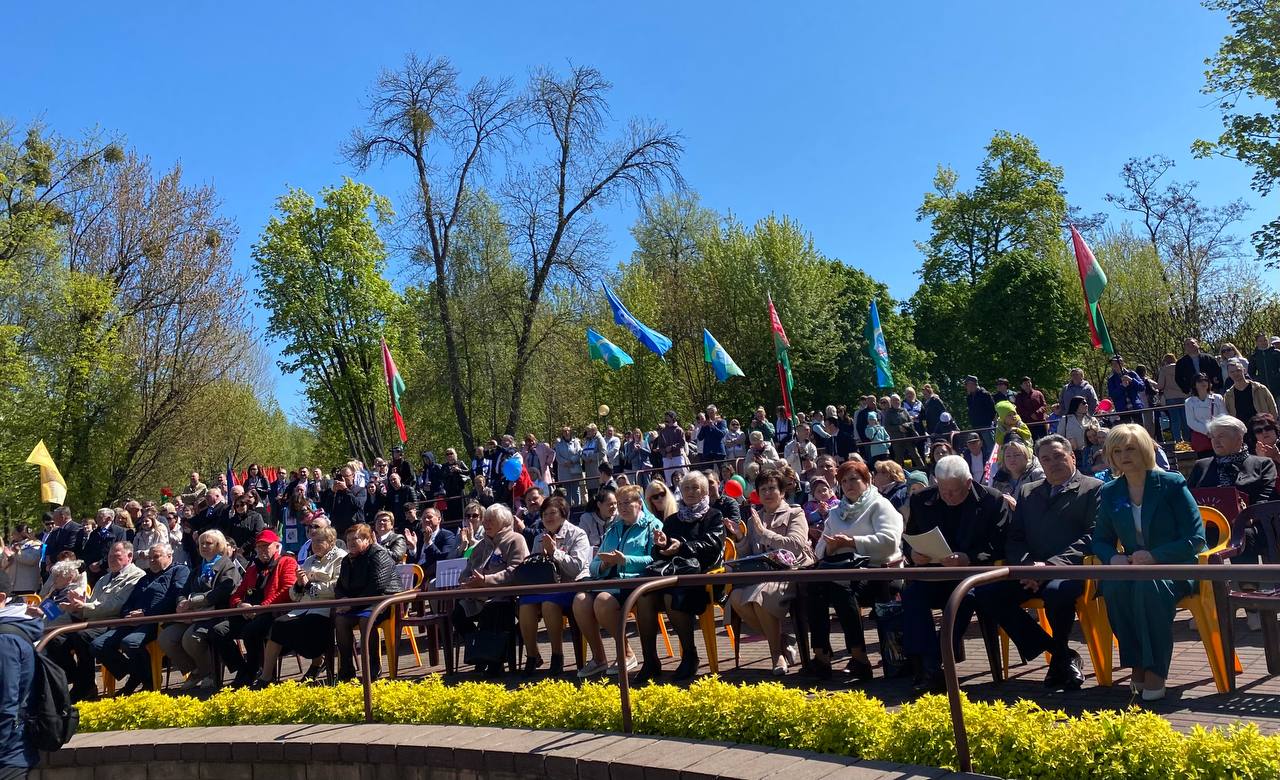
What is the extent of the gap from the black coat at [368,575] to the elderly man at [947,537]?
4.79 meters

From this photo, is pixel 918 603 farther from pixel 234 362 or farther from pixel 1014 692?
pixel 234 362

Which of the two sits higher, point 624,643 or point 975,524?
point 975,524

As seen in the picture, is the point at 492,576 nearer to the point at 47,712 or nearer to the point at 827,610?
the point at 827,610

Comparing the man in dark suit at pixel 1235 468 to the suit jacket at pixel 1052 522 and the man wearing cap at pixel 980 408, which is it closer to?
the suit jacket at pixel 1052 522

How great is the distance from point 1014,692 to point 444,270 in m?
30.4

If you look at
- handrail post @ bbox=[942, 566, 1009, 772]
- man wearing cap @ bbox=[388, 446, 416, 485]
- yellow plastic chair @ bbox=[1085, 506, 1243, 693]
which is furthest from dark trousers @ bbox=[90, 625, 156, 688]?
man wearing cap @ bbox=[388, 446, 416, 485]

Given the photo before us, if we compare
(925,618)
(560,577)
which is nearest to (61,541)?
(560,577)

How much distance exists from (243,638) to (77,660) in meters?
2.12

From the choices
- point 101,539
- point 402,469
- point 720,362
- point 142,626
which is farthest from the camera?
point 720,362

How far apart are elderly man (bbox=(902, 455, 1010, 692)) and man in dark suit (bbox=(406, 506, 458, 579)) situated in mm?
6460

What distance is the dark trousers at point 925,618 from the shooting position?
5.99 metres

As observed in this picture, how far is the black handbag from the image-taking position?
8.47 metres

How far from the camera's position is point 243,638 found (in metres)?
9.48

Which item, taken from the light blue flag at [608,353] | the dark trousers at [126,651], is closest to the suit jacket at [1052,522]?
the dark trousers at [126,651]
